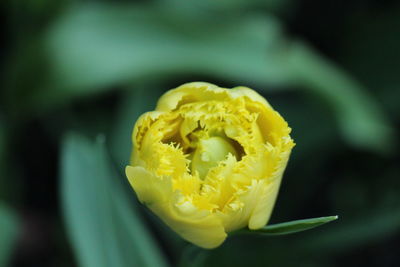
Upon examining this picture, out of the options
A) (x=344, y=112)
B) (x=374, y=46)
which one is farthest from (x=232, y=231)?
(x=374, y=46)

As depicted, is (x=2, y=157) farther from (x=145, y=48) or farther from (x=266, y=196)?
(x=266, y=196)

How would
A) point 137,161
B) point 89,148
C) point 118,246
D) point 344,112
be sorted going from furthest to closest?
point 344,112
point 89,148
point 118,246
point 137,161

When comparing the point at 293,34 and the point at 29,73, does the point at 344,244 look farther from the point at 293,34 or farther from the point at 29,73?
the point at 29,73

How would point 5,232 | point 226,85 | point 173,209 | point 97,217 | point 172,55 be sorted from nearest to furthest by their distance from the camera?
point 173,209 < point 97,217 < point 5,232 < point 172,55 < point 226,85

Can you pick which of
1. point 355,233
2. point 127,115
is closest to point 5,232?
point 127,115

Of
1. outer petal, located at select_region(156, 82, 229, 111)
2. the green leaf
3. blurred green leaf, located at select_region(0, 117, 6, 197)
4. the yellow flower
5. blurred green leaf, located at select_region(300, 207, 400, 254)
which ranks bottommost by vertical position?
blurred green leaf, located at select_region(300, 207, 400, 254)

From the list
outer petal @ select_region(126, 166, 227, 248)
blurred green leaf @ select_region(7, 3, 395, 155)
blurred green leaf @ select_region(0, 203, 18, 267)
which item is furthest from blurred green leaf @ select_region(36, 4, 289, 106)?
outer petal @ select_region(126, 166, 227, 248)

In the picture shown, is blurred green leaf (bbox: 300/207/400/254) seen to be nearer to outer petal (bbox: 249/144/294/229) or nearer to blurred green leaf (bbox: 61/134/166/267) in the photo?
blurred green leaf (bbox: 61/134/166/267)
